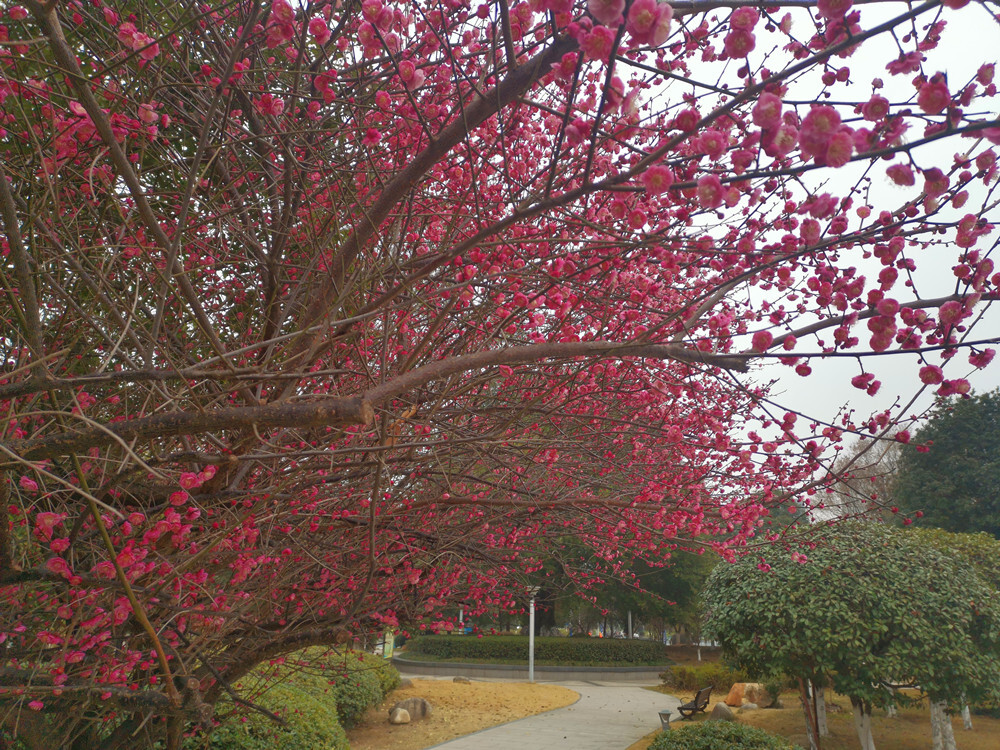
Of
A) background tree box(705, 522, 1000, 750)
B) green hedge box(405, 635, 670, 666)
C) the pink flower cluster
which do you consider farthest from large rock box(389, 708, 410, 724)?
the pink flower cluster

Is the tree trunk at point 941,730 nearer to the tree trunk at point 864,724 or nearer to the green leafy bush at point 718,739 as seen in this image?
the tree trunk at point 864,724

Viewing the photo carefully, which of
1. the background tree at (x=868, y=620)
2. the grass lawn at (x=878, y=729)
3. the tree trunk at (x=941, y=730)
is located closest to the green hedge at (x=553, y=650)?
the grass lawn at (x=878, y=729)

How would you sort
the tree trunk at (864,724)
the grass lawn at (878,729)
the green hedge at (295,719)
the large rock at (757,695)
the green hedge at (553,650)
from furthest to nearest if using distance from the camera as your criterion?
1. the green hedge at (553,650)
2. the large rock at (757,695)
3. the grass lawn at (878,729)
4. the tree trunk at (864,724)
5. the green hedge at (295,719)

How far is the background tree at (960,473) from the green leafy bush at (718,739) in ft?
51.3

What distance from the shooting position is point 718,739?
304 inches

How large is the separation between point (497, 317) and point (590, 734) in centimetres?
1003

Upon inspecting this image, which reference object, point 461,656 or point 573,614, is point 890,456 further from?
point 461,656

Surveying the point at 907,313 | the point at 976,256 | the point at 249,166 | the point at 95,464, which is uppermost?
the point at 249,166

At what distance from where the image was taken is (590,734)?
37.4 feet

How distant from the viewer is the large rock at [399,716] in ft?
39.7

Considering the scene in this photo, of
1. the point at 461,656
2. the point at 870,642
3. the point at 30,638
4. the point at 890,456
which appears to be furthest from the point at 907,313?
the point at 890,456

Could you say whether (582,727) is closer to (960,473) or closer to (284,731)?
(284,731)

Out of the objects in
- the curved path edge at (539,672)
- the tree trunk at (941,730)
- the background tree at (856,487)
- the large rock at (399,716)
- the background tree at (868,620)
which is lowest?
the curved path edge at (539,672)

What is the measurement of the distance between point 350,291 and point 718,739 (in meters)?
7.72
